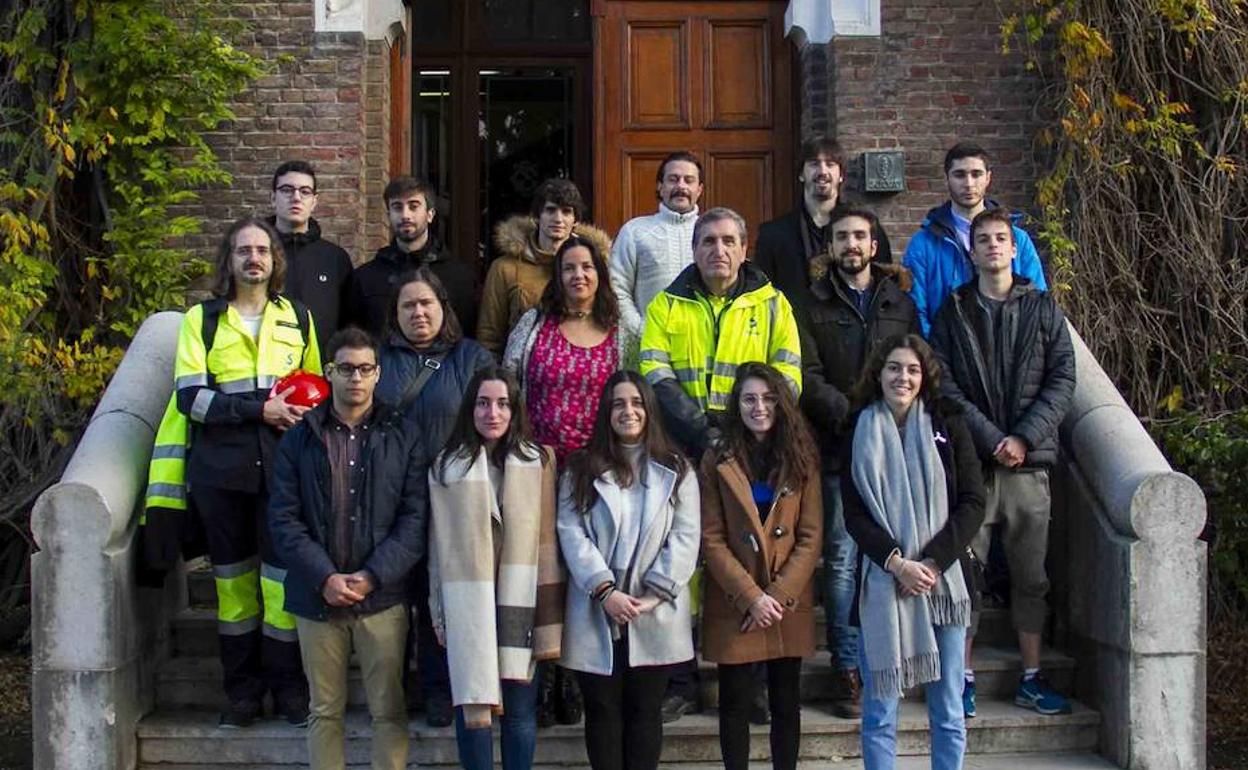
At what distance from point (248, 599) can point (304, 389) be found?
877 mm

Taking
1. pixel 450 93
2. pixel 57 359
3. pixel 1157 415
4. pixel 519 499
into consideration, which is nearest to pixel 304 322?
pixel 519 499

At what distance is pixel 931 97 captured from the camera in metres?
8.61

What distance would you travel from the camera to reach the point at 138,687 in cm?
585

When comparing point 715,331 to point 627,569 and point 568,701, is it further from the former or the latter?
point 568,701

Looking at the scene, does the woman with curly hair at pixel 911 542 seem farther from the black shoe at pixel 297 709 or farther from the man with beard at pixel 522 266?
the black shoe at pixel 297 709

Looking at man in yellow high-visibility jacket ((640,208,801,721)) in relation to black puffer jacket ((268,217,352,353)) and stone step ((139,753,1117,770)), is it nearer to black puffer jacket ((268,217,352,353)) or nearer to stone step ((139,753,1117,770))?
stone step ((139,753,1117,770))

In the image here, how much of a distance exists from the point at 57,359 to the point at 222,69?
6.15 feet

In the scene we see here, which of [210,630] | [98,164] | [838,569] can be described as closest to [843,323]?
[838,569]

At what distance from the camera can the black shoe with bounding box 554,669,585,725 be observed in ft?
18.7

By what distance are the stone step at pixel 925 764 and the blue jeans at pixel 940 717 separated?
0.56 meters

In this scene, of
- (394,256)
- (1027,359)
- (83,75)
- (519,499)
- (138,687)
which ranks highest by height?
(83,75)

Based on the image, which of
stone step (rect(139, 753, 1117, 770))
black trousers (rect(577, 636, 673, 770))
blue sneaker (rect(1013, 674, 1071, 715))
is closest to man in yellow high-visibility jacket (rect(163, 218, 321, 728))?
stone step (rect(139, 753, 1117, 770))

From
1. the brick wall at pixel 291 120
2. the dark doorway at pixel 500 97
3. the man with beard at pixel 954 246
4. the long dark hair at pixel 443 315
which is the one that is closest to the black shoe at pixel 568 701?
the long dark hair at pixel 443 315

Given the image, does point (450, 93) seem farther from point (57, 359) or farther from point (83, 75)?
point (57, 359)
